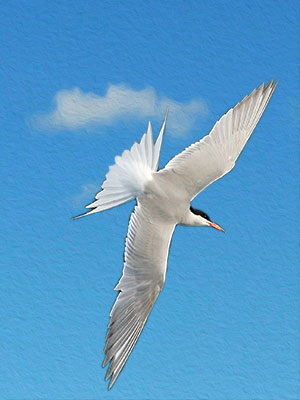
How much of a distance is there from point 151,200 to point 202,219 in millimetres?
230

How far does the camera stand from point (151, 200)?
113 inches

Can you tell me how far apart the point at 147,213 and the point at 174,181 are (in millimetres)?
144

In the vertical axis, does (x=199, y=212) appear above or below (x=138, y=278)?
above

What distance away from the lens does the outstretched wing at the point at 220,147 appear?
293 cm

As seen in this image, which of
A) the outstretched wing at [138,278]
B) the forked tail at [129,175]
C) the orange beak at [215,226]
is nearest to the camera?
the forked tail at [129,175]

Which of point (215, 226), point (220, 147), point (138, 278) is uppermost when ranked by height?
point (220, 147)

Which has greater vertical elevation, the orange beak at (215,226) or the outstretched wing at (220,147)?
the outstretched wing at (220,147)

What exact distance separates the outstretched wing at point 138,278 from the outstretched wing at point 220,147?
179mm

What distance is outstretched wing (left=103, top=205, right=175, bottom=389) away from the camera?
291cm

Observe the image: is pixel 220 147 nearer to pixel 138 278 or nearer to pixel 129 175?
pixel 129 175

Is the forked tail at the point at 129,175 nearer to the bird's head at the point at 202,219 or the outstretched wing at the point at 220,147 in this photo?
the outstretched wing at the point at 220,147

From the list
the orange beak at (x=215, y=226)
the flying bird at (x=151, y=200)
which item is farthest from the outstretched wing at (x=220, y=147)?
the orange beak at (x=215, y=226)

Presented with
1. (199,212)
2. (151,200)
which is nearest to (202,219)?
(199,212)

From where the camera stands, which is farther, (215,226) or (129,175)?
(215,226)
